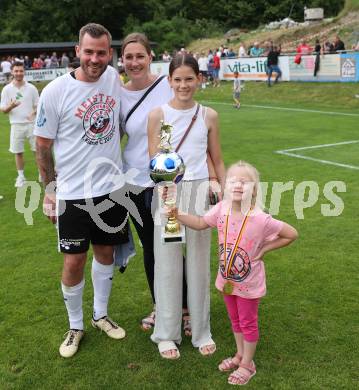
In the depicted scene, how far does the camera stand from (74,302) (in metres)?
4.14

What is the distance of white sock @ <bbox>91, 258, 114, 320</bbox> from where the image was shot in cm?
430

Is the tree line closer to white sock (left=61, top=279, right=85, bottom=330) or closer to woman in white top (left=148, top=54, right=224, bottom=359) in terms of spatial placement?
white sock (left=61, top=279, right=85, bottom=330)

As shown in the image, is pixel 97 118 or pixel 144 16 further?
pixel 144 16

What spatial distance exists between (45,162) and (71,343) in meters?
1.44

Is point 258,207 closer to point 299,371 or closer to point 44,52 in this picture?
point 299,371

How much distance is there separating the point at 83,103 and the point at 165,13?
229 ft

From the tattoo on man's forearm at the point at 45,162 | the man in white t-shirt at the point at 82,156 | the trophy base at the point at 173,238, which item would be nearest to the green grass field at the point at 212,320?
the man in white t-shirt at the point at 82,156

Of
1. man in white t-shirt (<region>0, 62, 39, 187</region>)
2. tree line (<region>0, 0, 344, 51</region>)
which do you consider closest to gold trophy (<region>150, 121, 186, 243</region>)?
man in white t-shirt (<region>0, 62, 39, 187</region>)

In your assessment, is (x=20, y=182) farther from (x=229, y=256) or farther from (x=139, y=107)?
(x=229, y=256)

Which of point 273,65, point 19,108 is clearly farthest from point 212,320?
point 273,65

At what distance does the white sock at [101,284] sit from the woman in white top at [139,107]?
1.87 feet

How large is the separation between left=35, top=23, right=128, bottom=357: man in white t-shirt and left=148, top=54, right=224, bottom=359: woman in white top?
0.41 meters

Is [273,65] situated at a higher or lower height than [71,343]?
higher

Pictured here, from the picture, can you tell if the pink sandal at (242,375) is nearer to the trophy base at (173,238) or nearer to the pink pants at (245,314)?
the pink pants at (245,314)
